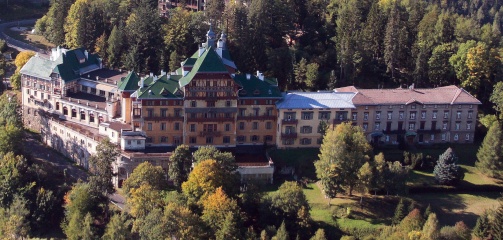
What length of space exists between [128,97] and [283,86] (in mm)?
22797

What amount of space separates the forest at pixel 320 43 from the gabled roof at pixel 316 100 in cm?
621

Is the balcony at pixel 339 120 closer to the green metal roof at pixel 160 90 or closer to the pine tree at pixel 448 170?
the pine tree at pixel 448 170

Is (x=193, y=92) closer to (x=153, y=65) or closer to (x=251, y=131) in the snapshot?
(x=251, y=131)

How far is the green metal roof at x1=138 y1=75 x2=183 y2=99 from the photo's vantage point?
274 feet

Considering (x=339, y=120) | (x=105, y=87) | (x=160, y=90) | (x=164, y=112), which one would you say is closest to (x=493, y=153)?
(x=339, y=120)

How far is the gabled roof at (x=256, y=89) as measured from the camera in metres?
85.4

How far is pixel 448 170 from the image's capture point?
78.4 meters

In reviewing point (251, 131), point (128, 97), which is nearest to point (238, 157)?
point (251, 131)

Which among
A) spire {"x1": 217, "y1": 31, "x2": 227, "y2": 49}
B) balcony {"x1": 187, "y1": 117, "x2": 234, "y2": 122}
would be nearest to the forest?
spire {"x1": 217, "y1": 31, "x2": 227, "y2": 49}

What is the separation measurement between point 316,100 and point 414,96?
12.9 m

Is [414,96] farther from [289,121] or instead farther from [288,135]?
[288,135]

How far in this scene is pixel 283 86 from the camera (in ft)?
322

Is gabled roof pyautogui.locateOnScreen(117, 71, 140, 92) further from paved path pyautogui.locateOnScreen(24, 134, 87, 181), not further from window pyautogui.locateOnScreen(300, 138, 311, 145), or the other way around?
window pyautogui.locateOnScreen(300, 138, 311, 145)

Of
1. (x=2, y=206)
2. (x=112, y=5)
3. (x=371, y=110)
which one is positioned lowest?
(x=2, y=206)
